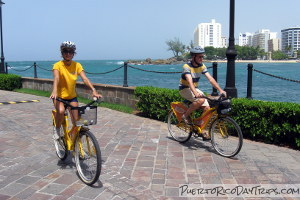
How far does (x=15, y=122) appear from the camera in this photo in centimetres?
790

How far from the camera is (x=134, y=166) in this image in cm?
483

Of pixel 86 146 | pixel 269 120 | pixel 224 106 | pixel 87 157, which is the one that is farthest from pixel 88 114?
pixel 269 120

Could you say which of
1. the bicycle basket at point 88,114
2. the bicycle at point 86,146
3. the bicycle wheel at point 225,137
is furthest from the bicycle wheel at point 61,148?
the bicycle wheel at point 225,137

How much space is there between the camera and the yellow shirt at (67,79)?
455 cm

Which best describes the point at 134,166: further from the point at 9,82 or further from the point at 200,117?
the point at 9,82

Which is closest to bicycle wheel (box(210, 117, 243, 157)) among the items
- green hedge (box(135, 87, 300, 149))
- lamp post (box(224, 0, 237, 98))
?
green hedge (box(135, 87, 300, 149))

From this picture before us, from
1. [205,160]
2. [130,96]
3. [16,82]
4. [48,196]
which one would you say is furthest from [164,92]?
[16,82]

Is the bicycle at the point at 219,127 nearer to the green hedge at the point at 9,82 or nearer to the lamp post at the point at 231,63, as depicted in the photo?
the lamp post at the point at 231,63

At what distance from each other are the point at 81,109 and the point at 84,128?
0.25m

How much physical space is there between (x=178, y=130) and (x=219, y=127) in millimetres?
1060

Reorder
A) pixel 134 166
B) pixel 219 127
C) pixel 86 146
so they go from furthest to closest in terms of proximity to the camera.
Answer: pixel 219 127, pixel 134 166, pixel 86 146

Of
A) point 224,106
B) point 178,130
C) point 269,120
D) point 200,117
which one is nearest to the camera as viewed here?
point 224,106

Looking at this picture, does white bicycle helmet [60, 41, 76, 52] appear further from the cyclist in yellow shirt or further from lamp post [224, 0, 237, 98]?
lamp post [224, 0, 237, 98]

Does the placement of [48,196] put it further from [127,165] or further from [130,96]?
[130,96]
